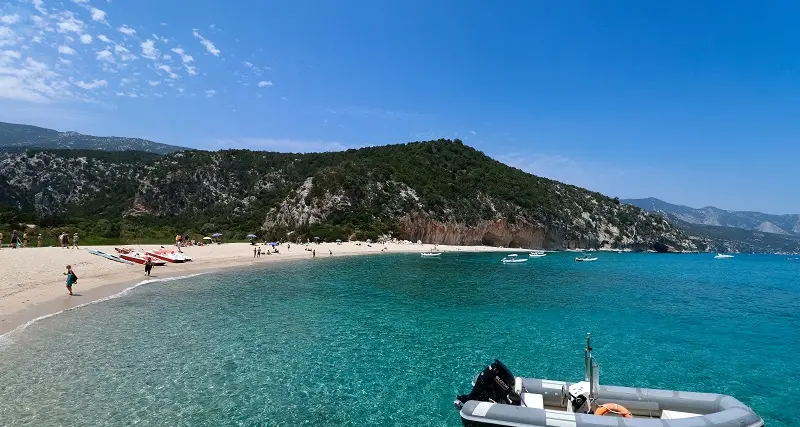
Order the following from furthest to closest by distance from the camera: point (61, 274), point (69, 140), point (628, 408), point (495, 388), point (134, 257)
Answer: point (69, 140)
point (134, 257)
point (61, 274)
point (495, 388)
point (628, 408)

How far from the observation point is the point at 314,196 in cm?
8431

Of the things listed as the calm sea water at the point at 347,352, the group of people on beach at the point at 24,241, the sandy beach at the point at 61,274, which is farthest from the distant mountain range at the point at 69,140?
the calm sea water at the point at 347,352

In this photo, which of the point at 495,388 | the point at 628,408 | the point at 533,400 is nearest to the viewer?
the point at 628,408

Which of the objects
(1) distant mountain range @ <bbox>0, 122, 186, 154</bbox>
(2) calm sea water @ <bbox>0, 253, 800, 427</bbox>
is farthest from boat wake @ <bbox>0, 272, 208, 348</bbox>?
(1) distant mountain range @ <bbox>0, 122, 186, 154</bbox>

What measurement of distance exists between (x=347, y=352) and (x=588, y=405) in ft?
27.1

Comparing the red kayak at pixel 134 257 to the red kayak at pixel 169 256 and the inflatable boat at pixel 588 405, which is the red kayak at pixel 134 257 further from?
the inflatable boat at pixel 588 405

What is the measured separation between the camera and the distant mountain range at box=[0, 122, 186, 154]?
538 ft

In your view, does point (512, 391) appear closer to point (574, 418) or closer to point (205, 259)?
point (574, 418)

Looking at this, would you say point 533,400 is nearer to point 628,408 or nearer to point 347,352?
point 628,408

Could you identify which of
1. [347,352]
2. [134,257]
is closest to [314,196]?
[134,257]

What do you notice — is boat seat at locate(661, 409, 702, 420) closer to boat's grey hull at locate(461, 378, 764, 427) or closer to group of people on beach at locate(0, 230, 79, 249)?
boat's grey hull at locate(461, 378, 764, 427)

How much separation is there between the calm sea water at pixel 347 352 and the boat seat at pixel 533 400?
1713mm

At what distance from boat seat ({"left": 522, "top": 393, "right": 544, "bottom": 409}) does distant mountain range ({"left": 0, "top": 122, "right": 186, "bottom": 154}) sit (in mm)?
177769

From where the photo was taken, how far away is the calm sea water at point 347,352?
991 centimetres
